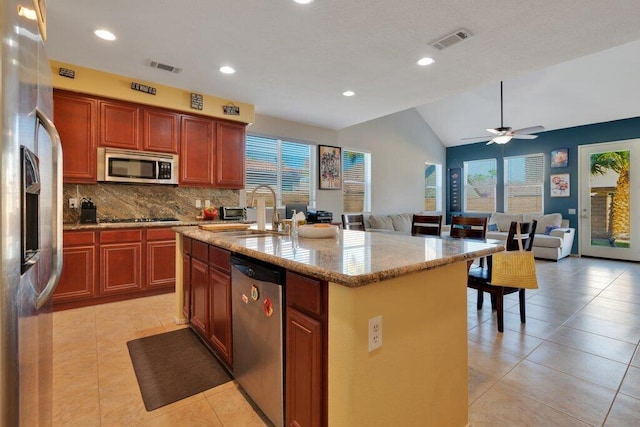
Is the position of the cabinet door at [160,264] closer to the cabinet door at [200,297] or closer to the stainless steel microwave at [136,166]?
the stainless steel microwave at [136,166]

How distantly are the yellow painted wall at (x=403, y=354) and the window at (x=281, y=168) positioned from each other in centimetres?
428

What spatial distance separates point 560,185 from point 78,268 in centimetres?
866

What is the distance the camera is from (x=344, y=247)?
5.51 ft

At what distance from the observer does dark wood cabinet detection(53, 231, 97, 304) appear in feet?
10.6

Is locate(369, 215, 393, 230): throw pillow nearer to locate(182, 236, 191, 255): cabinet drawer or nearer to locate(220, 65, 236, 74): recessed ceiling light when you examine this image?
locate(220, 65, 236, 74): recessed ceiling light

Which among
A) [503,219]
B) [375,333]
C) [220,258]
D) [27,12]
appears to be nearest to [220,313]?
[220,258]

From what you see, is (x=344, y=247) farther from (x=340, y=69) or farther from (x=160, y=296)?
(x=160, y=296)

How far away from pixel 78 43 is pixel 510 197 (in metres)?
8.58

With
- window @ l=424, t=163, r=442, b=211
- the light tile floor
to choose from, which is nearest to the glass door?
window @ l=424, t=163, r=442, b=211

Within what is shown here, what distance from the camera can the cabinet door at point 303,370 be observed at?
1.19 meters

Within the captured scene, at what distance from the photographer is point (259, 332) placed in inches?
62.6

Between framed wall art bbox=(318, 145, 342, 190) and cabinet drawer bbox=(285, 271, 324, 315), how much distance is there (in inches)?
189

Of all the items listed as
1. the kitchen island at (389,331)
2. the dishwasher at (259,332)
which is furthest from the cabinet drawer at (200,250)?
the kitchen island at (389,331)

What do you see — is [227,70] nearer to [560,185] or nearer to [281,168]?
[281,168]
